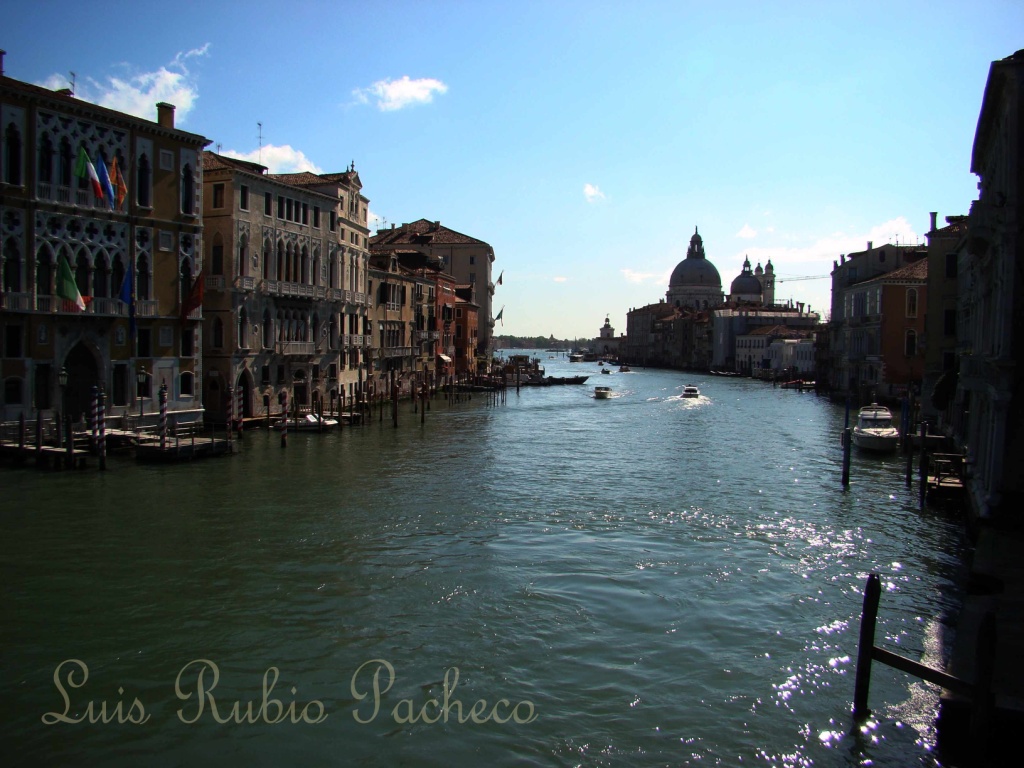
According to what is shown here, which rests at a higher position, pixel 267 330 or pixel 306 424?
pixel 267 330

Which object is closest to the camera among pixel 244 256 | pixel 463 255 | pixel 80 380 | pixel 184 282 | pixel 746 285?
pixel 80 380

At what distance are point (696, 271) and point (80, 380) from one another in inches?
4961

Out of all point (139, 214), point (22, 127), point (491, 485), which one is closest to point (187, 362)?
point (139, 214)

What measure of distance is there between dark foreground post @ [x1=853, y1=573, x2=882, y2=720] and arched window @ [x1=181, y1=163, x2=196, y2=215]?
73.6 ft

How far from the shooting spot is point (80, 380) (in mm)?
21984

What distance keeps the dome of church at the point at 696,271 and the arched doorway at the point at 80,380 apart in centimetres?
12511

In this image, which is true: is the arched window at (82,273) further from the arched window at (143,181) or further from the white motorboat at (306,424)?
the white motorboat at (306,424)

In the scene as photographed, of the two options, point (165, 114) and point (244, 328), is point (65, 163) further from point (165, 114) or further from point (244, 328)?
point (244, 328)

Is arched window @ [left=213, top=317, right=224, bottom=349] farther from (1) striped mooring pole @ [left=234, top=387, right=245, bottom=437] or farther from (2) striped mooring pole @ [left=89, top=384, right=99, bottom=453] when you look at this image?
(2) striped mooring pole @ [left=89, top=384, right=99, bottom=453]

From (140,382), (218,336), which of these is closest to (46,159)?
(140,382)

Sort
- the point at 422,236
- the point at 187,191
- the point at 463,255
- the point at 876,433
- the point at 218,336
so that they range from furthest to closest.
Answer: the point at 463,255 < the point at 422,236 < the point at 218,336 < the point at 876,433 < the point at 187,191

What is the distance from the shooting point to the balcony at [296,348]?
29.8 m

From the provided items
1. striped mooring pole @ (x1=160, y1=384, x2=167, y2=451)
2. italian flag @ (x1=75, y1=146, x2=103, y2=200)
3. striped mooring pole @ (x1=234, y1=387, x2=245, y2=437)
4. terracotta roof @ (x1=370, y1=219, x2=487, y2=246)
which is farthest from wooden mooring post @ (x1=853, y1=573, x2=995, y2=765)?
terracotta roof @ (x1=370, y1=219, x2=487, y2=246)


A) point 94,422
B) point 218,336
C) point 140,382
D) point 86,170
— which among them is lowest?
point 94,422
